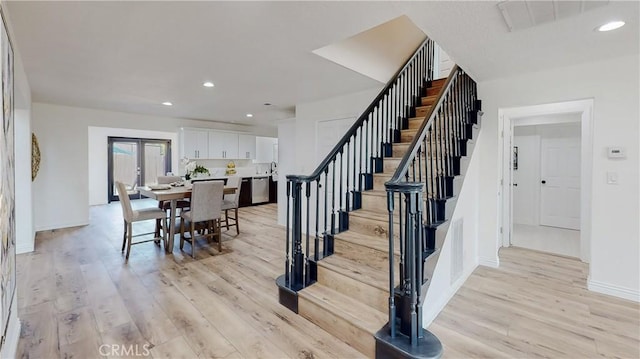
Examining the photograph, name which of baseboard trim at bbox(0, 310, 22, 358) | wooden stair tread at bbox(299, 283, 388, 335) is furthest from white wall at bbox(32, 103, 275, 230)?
wooden stair tread at bbox(299, 283, 388, 335)

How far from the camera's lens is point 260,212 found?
23.1 ft

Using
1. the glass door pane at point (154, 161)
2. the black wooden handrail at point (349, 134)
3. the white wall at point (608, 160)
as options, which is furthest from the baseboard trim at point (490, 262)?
the glass door pane at point (154, 161)

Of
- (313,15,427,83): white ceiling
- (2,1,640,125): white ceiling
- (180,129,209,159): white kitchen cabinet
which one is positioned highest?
(313,15,427,83): white ceiling

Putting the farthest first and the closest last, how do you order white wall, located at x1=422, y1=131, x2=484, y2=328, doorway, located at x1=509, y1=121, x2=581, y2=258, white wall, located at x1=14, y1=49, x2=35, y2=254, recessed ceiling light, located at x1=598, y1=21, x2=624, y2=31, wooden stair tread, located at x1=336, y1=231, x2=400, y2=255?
1. doorway, located at x1=509, y1=121, x2=581, y2=258
2. white wall, located at x1=14, y1=49, x2=35, y2=254
3. wooden stair tread, located at x1=336, y1=231, x2=400, y2=255
4. white wall, located at x1=422, y1=131, x2=484, y2=328
5. recessed ceiling light, located at x1=598, y1=21, x2=624, y2=31

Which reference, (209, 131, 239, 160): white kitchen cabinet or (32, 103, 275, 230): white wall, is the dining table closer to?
(32, 103, 275, 230): white wall

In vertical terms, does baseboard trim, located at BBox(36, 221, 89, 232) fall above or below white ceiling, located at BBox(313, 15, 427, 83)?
below

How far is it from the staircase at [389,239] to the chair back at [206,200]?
172cm

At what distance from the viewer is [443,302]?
258 centimetres

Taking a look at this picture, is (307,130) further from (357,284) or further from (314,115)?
(357,284)

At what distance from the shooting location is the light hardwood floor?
2.03 meters

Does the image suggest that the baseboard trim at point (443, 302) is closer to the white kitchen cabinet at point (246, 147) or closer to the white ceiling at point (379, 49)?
the white ceiling at point (379, 49)

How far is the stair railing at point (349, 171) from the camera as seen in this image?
2.60 meters

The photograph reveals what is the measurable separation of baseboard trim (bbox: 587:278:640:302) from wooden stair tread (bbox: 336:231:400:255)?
2.07 metres

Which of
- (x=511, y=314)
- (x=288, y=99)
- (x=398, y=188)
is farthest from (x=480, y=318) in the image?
(x=288, y=99)
